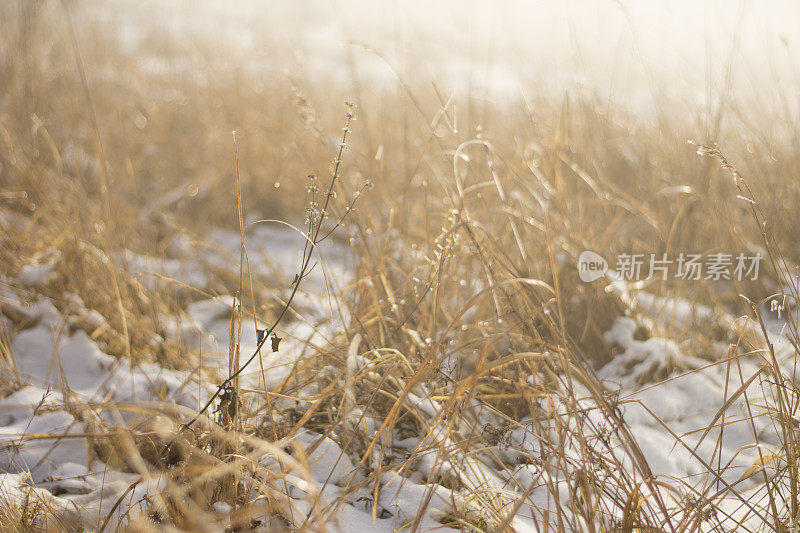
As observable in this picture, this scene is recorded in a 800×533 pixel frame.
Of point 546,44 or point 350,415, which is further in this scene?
point 546,44

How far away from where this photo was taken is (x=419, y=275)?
55.6 inches

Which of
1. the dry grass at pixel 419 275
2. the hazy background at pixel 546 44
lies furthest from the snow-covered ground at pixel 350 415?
the hazy background at pixel 546 44

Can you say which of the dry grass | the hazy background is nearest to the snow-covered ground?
the dry grass

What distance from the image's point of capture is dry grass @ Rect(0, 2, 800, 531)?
842mm

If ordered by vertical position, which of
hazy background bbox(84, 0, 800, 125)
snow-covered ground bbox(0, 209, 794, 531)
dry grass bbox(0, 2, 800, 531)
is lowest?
snow-covered ground bbox(0, 209, 794, 531)

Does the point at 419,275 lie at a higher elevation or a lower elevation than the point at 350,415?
higher

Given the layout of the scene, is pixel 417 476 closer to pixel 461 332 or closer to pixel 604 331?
pixel 461 332

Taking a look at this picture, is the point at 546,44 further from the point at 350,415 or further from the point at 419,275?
the point at 350,415

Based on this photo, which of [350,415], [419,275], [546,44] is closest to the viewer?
[350,415]

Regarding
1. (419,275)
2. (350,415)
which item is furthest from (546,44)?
(350,415)

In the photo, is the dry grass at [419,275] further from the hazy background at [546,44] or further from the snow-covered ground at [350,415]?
the hazy background at [546,44]

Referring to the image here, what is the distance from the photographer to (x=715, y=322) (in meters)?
1.54

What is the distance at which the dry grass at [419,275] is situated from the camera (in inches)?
33.2

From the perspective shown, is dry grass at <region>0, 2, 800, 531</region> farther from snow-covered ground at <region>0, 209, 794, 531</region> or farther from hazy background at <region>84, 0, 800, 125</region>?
hazy background at <region>84, 0, 800, 125</region>
